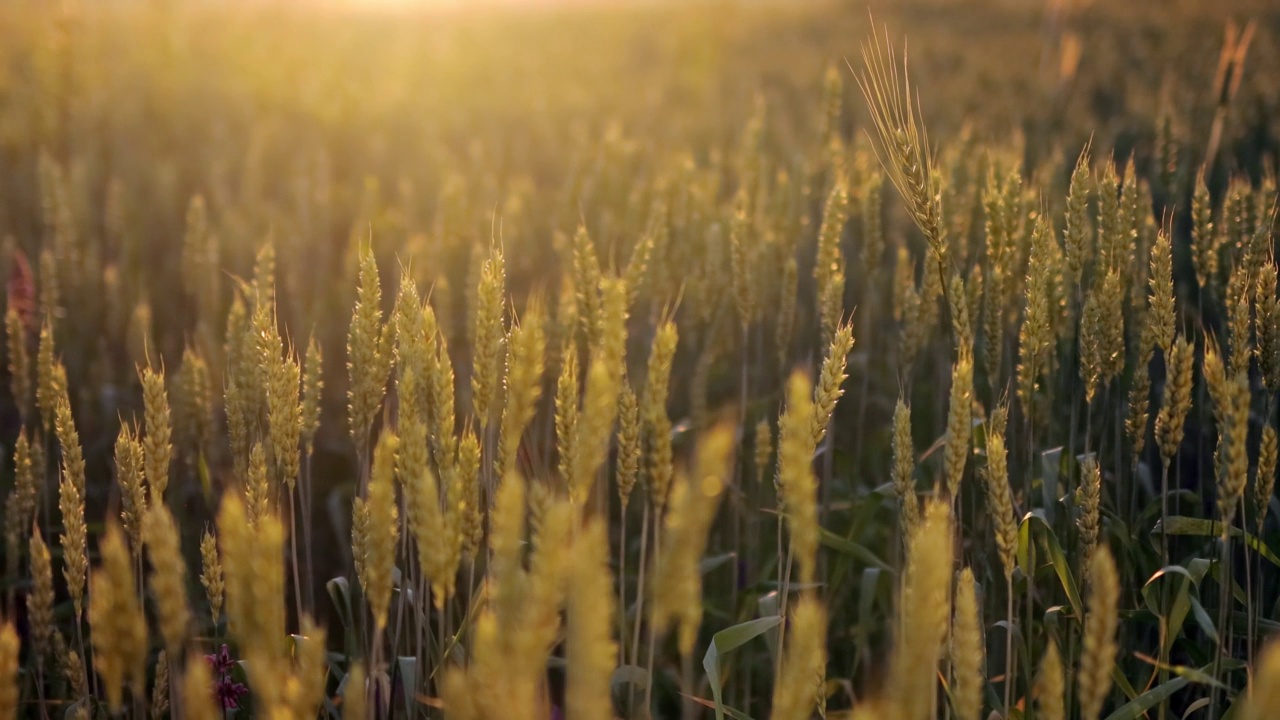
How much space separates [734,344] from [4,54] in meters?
6.87

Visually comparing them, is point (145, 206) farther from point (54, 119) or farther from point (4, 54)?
point (4, 54)

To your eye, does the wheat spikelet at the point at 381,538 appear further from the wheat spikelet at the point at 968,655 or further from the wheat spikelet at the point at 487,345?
the wheat spikelet at the point at 968,655

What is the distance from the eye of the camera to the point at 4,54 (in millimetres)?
7602

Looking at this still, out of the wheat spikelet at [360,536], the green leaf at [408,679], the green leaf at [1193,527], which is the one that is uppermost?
the wheat spikelet at [360,536]

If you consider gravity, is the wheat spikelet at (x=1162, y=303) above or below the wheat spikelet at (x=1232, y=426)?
above

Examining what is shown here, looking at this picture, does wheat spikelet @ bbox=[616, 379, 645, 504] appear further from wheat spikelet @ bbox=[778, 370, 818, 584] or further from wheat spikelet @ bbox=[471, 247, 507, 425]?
wheat spikelet @ bbox=[778, 370, 818, 584]

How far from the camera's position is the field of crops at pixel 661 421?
1.09m

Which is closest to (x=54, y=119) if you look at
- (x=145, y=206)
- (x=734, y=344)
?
(x=145, y=206)

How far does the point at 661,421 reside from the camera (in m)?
1.32

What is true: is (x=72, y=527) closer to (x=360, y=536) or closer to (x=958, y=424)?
(x=360, y=536)

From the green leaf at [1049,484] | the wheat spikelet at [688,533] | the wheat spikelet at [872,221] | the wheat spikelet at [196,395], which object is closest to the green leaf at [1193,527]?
the green leaf at [1049,484]

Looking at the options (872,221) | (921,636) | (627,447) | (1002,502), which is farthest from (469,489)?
(872,221)

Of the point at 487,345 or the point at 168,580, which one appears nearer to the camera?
the point at 168,580

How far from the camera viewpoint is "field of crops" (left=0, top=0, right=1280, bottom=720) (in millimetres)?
1093
